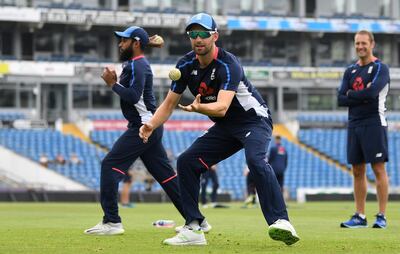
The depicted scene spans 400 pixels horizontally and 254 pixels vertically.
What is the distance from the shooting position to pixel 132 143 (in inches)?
448

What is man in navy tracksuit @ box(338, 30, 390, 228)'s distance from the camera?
Answer: 1270cm

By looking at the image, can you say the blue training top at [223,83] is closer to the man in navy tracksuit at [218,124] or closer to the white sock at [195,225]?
the man in navy tracksuit at [218,124]

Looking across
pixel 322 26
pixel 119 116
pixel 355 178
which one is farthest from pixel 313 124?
pixel 355 178

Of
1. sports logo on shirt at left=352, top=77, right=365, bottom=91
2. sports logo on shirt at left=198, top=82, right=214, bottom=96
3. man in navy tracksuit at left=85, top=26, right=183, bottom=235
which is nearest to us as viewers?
sports logo on shirt at left=198, top=82, right=214, bottom=96

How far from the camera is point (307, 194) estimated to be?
38.5 m

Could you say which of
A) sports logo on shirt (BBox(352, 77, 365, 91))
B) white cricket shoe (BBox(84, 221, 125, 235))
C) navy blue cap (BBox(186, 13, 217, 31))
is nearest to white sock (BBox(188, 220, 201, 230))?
white cricket shoe (BBox(84, 221, 125, 235))

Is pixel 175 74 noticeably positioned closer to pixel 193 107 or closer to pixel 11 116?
pixel 193 107

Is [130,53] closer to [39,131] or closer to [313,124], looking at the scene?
[39,131]

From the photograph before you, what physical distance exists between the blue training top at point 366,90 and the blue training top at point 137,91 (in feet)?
9.04

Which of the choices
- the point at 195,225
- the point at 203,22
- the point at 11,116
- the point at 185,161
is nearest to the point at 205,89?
the point at 203,22

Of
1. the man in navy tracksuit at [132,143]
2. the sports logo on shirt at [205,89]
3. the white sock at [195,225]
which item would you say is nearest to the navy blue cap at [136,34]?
the man in navy tracksuit at [132,143]

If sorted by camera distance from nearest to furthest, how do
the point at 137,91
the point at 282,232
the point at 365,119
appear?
the point at 282,232
the point at 137,91
the point at 365,119

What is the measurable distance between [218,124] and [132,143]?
1920 millimetres

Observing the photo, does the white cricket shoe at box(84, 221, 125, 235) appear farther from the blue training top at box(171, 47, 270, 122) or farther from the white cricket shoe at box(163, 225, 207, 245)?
the blue training top at box(171, 47, 270, 122)
